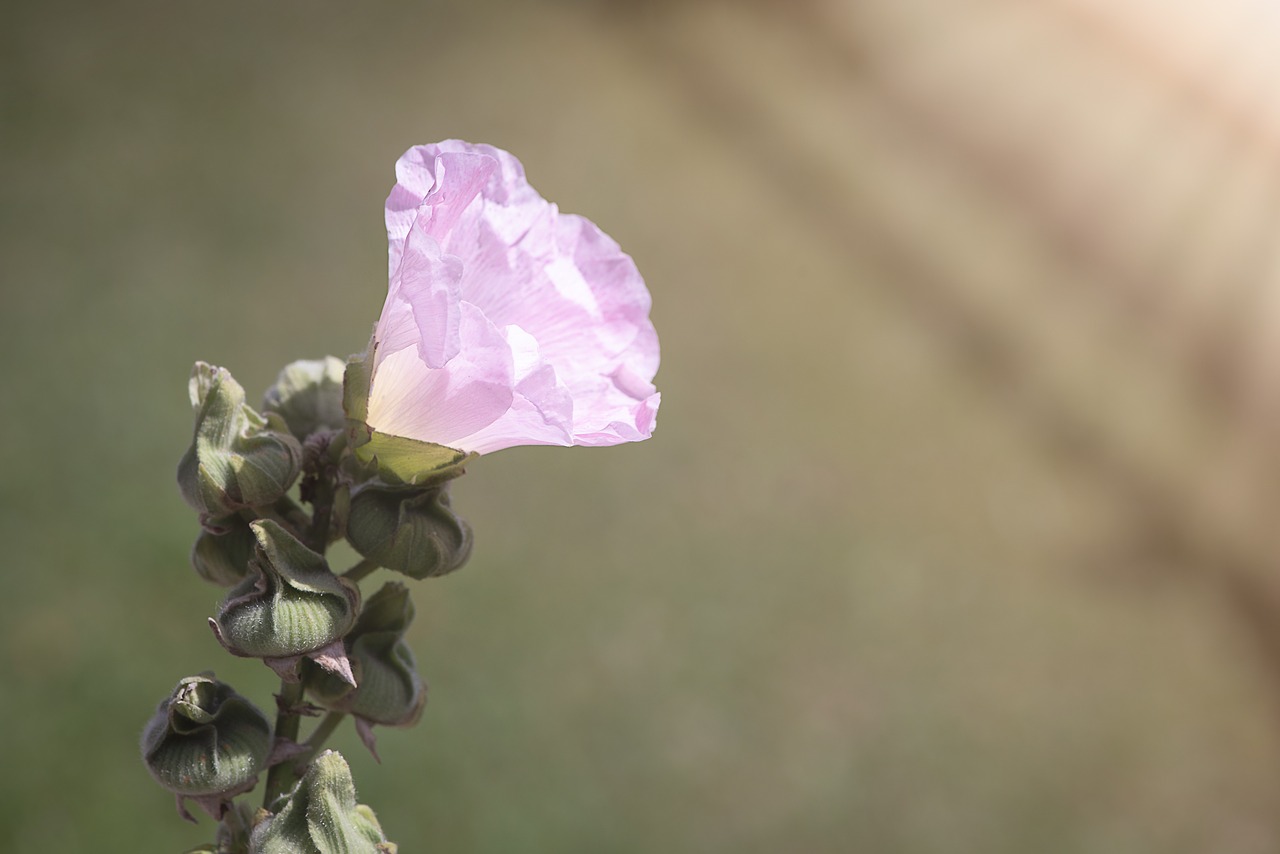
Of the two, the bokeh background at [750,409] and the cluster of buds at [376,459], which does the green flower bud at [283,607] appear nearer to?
the cluster of buds at [376,459]

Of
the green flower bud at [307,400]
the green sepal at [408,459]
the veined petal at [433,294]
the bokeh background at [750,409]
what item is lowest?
the bokeh background at [750,409]

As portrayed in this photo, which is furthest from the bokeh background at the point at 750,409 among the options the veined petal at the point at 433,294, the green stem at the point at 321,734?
the veined petal at the point at 433,294

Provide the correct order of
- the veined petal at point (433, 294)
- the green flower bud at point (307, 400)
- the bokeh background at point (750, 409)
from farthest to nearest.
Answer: the bokeh background at point (750, 409)
the green flower bud at point (307, 400)
the veined petal at point (433, 294)

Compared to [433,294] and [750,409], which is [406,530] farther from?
[750,409]

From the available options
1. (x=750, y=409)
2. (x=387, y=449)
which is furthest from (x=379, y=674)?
(x=750, y=409)

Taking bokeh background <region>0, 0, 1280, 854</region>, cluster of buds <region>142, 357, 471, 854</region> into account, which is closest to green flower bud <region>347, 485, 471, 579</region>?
cluster of buds <region>142, 357, 471, 854</region>

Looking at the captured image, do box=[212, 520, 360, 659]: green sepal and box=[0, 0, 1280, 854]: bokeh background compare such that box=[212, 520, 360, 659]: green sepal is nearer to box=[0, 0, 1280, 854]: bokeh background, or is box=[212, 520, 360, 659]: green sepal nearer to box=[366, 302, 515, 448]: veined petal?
box=[366, 302, 515, 448]: veined petal
